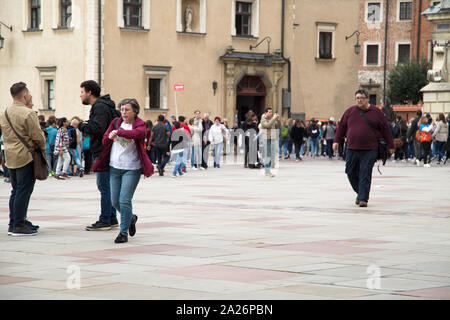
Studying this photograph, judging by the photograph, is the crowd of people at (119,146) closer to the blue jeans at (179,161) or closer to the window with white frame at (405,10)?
the blue jeans at (179,161)

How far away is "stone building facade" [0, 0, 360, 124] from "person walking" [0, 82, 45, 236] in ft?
95.7

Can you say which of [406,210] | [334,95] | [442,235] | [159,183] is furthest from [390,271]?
[334,95]

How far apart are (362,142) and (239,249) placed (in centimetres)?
596

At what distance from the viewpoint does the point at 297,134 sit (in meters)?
38.2

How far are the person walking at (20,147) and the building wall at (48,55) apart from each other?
2913 cm

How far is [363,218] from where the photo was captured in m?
13.4

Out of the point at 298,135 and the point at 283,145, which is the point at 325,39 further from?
the point at 298,135

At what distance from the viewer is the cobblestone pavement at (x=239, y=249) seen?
7277mm

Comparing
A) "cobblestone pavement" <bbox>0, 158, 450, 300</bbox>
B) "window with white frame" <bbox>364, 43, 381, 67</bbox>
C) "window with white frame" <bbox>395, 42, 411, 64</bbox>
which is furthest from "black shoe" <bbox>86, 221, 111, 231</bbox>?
"window with white frame" <bbox>364, 43, 381, 67</bbox>

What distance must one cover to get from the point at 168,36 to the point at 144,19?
1.44 metres

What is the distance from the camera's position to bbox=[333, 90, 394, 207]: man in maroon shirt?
15.2m

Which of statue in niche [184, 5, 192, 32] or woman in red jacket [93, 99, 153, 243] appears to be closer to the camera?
woman in red jacket [93, 99, 153, 243]

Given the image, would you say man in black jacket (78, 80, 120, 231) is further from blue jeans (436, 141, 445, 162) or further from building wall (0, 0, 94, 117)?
building wall (0, 0, 94, 117)

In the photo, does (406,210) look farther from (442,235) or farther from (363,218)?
(442,235)
